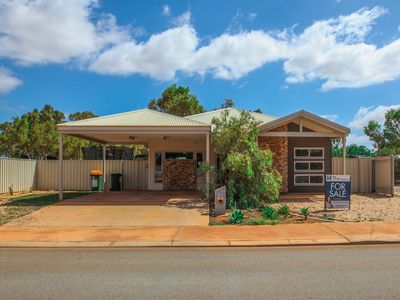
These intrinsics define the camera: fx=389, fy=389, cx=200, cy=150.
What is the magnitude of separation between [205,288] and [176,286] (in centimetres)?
43

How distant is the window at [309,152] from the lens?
1872 cm

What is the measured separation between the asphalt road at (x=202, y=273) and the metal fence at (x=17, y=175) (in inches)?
446

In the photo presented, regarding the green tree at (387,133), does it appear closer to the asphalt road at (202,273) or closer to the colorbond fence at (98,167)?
the colorbond fence at (98,167)

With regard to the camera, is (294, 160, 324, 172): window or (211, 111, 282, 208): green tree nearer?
(211, 111, 282, 208): green tree

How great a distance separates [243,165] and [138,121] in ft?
17.3

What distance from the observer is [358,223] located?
10.6 m

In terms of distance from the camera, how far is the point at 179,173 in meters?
21.2

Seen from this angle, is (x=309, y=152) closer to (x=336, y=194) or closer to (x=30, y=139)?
(x=336, y=194)

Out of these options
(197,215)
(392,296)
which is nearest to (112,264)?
(392,296)

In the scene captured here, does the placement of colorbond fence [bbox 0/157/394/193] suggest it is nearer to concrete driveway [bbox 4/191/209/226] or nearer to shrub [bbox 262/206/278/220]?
concrete driveway [bbox 4/191/209/226]

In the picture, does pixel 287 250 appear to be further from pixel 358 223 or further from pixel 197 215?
pixel 197 215

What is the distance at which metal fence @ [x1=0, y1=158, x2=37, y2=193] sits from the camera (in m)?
18.4

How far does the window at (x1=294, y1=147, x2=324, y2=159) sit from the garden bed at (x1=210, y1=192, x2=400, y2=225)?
319cm

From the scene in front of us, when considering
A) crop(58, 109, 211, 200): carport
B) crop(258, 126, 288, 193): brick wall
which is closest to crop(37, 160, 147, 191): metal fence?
crop(58, 109, 211, 200): carport
